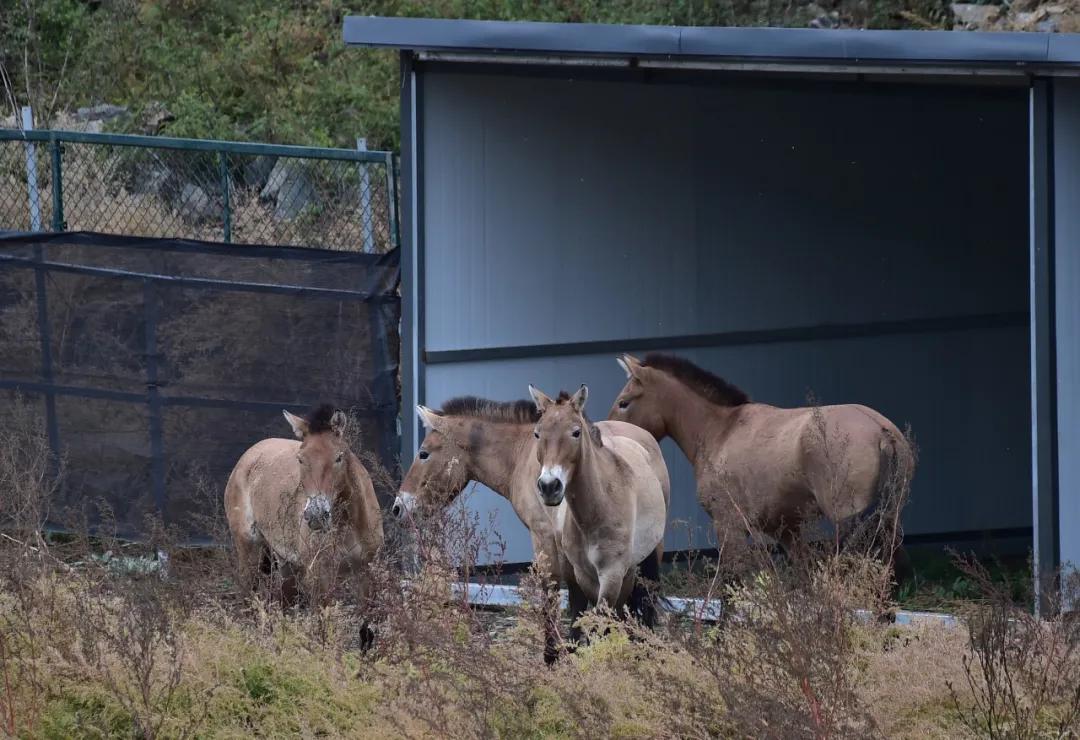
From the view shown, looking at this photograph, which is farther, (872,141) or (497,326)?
(872,141)

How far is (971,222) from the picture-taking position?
1202cm

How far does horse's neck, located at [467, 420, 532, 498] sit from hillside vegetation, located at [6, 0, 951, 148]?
7589mm

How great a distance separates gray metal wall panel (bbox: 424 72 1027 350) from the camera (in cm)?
1008

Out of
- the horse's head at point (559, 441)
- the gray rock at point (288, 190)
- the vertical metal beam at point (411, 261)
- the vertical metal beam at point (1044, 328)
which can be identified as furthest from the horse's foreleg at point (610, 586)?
the gray rock at point (288, 190)

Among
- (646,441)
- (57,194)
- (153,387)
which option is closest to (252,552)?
(153,387)

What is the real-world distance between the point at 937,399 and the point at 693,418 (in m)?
3.09

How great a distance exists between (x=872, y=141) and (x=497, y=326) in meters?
3.59

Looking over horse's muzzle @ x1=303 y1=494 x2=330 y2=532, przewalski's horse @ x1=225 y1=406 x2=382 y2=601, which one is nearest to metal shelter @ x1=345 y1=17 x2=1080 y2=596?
przewalski's horse @ x1=225 y1=406 x2=382 y2=601

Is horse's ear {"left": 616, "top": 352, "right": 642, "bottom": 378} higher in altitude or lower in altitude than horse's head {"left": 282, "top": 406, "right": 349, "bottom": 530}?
higher

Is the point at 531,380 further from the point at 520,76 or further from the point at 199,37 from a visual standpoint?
the point at 199,37

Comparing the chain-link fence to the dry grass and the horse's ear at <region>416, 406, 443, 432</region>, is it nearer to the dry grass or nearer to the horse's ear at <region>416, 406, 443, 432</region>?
the horse's ear at <region>416, 406, 443, 432</region>

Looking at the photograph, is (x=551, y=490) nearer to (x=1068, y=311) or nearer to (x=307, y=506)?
(x=307, y=506)

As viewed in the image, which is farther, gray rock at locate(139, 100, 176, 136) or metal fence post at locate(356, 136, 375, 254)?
gray rock at locate(139, 100, 176, 136)

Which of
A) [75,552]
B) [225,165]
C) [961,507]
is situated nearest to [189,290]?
[225,165]
